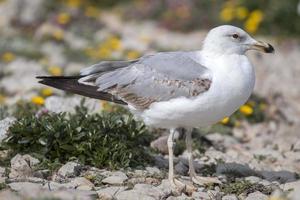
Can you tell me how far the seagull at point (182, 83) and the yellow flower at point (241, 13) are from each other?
7961 mm

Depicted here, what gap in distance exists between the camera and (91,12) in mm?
16812

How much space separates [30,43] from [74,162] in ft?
24.5

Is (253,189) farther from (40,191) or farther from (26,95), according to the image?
(26,95)

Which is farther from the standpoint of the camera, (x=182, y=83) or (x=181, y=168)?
(x=181, y=168)

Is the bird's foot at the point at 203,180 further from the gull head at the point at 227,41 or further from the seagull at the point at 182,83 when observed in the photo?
the gull head at the point at 227,41

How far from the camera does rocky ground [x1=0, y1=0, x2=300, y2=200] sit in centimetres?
659

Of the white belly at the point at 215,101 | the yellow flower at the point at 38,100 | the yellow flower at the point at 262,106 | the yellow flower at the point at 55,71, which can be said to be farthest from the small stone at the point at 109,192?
the yellow flower at the point at 55,71

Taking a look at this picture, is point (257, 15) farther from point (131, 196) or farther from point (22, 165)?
point (131, 196)

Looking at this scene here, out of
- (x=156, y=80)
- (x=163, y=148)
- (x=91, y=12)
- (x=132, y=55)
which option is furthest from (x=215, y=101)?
(x=91, y=12)

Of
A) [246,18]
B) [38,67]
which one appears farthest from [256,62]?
[38,67]

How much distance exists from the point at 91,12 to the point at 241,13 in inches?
149

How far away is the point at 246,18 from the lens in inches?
596

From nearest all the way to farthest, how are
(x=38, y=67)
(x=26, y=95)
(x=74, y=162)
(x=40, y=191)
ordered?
(x=40, y=191) < (x=74, y=162) < (x=26, y=95) < (x=38, y=67)

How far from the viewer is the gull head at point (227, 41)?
7.04 meters
